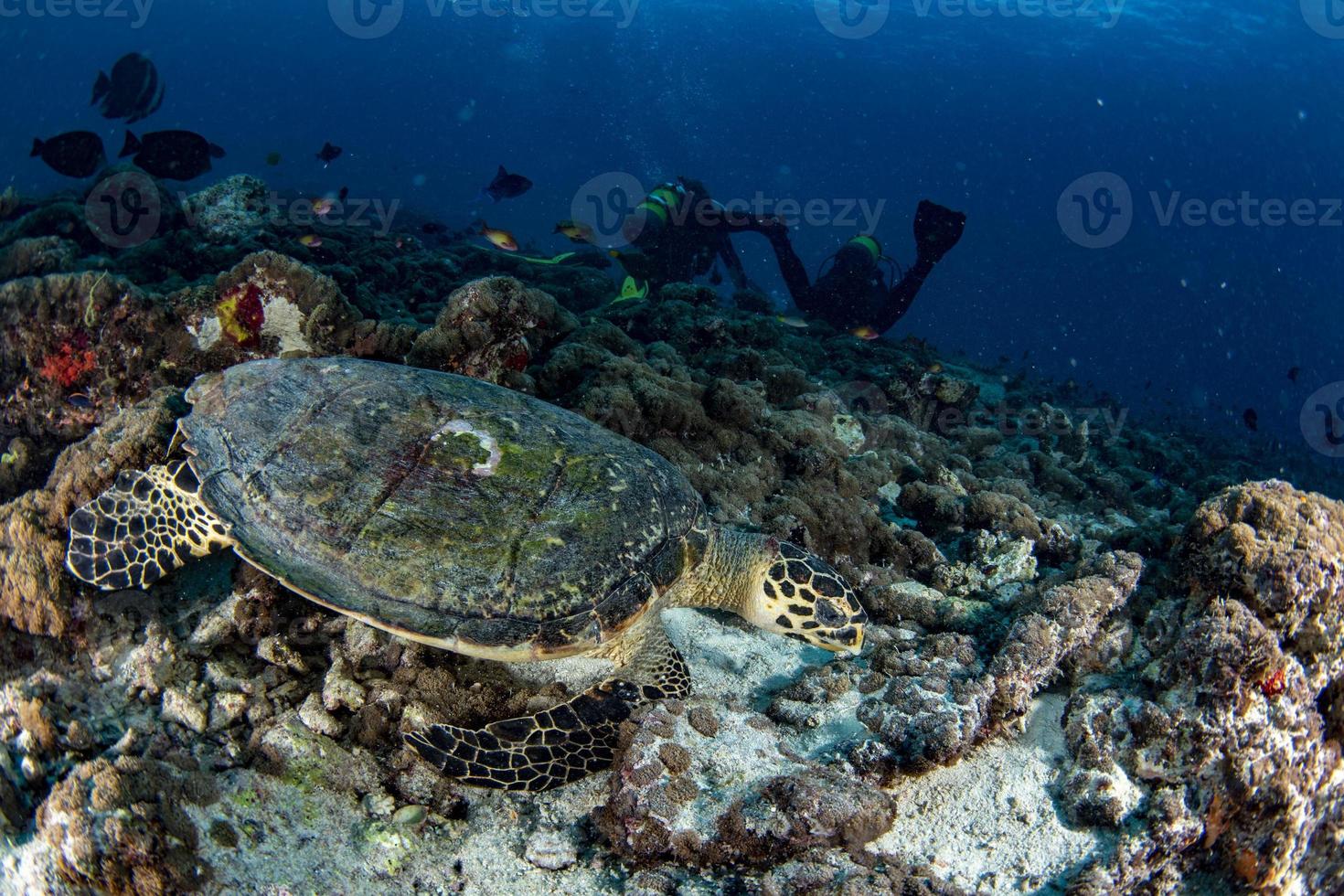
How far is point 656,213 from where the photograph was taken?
14.2 m

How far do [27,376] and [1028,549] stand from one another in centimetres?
756

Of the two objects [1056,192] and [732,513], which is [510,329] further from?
[1056,192]

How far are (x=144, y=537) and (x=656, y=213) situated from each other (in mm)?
12675

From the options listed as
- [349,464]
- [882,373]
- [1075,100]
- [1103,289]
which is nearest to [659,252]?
[882,373]

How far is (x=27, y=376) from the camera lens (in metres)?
4.85
